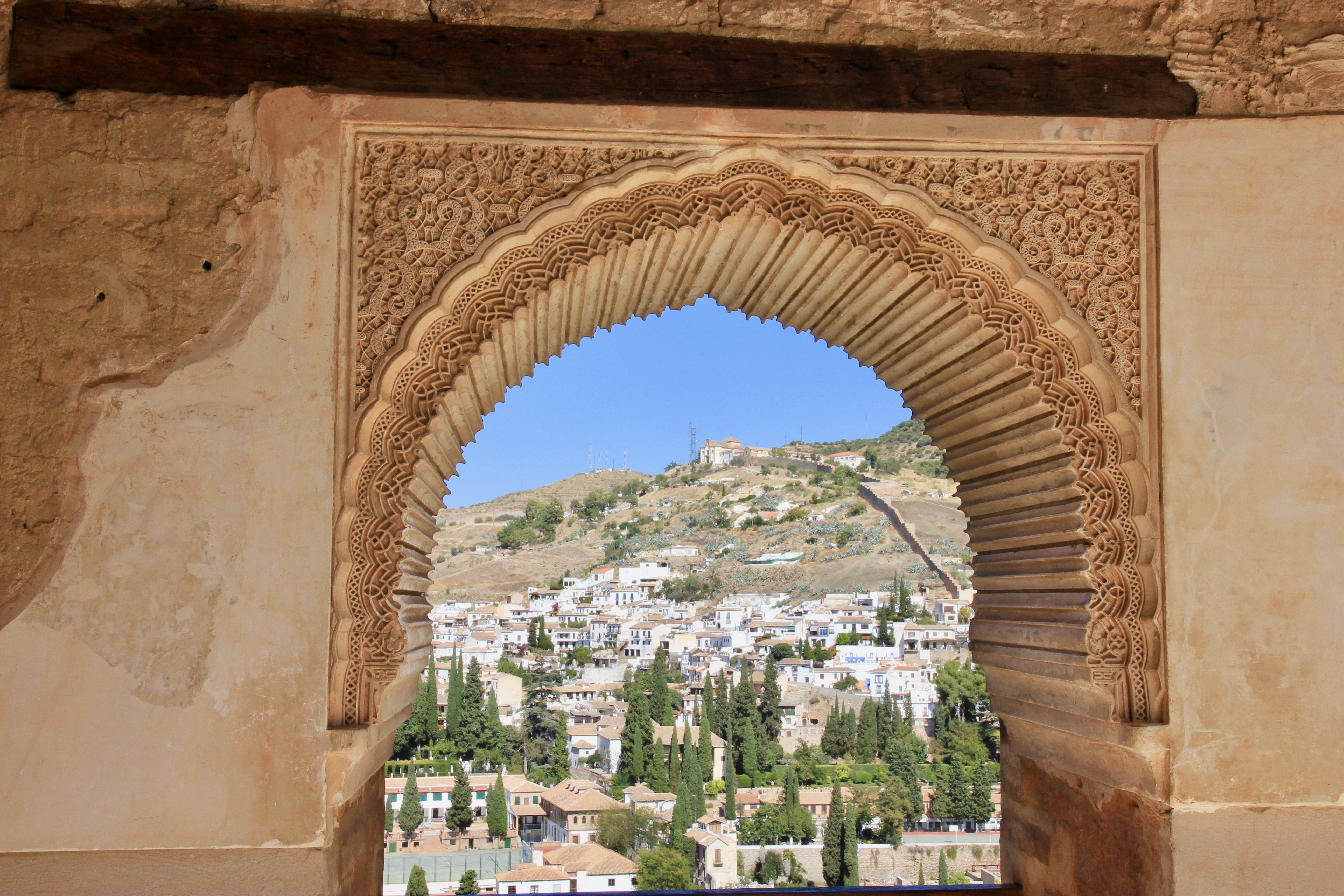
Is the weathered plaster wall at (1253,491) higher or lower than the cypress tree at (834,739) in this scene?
higher

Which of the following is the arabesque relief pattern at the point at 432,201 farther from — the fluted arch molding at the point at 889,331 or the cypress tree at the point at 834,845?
the cypress tree at the point at 834,845

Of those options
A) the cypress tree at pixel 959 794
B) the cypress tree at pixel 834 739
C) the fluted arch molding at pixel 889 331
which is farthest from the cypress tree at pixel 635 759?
the fluted arch molding at pixel 889 331

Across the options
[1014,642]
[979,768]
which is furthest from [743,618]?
[1014,642]

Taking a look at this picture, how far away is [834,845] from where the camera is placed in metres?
24.5

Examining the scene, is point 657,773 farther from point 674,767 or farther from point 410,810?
point 410,810

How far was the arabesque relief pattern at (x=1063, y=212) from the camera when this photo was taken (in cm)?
328

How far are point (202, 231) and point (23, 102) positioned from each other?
662mm

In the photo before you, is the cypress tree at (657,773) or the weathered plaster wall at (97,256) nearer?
the weathered plaster wall at (97,256)

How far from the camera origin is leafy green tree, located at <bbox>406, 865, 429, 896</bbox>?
74.6ft

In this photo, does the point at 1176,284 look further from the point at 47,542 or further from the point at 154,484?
the point at 47,542

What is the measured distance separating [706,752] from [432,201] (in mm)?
32908

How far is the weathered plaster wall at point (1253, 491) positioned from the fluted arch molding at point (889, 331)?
169 millimetres

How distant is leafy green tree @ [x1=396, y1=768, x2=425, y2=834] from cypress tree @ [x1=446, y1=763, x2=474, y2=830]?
3.21 ft

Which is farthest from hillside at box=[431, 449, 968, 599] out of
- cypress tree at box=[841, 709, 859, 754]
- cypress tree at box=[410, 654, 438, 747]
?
cypress tree at box=[410, 654, 438, 747]
